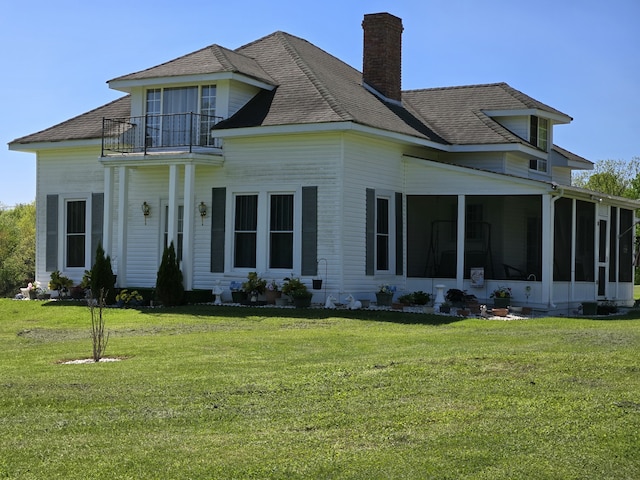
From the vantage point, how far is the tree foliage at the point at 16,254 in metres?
43.7

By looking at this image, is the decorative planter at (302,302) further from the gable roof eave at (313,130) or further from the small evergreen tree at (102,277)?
the small evergreen tree at (102,277)

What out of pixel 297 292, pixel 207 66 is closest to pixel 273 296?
pixel 297 292

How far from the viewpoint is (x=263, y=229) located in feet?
72.2

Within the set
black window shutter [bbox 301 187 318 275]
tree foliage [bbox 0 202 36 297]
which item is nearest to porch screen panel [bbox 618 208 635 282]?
black window shutter [bbox 301 187 318 275]

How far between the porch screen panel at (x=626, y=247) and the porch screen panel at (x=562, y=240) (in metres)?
4.37

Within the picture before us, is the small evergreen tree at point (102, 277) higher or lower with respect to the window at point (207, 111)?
lower

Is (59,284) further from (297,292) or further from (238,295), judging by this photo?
(297,292)

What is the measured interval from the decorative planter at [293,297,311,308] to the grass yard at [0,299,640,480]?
6112mm

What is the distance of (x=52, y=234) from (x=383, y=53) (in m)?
10.8

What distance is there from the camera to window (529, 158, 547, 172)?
26641 millimetres

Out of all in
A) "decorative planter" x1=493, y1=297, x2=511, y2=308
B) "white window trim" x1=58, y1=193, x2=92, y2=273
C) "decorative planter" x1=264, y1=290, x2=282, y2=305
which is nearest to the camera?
"decorative planter" x1=493, y1=297, x2=511, y2=308

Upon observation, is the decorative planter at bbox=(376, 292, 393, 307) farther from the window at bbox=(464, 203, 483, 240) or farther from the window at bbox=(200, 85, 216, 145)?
the window at bbox=(200, 85, 216, 145)

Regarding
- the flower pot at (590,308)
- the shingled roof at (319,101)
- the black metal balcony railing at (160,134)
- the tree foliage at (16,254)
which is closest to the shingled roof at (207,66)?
the shingled roof at (319,101)

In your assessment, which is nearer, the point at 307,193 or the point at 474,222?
the point at 307,193
